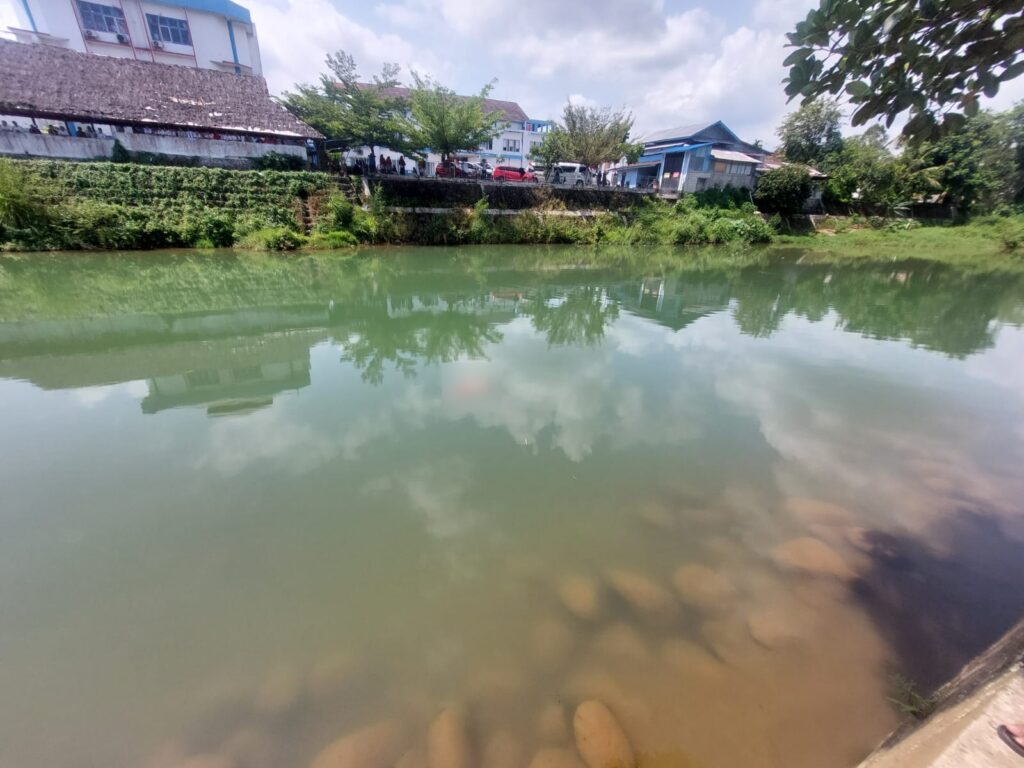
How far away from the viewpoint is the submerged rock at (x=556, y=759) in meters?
1.88

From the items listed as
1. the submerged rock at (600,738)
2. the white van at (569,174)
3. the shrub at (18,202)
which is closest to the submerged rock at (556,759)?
the submerged rock at (600,738)

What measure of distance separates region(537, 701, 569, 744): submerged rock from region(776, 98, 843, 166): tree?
35.2 meters

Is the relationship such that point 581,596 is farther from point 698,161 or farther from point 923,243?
point 923,243

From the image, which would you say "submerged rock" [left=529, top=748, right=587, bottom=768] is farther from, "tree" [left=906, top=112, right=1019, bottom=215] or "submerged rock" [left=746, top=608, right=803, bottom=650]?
"tree" [left=906, top=112, right=1019, bottom=215]

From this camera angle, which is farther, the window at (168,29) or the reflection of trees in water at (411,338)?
the window at (168,29)

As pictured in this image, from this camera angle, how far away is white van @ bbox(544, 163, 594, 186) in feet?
78.6

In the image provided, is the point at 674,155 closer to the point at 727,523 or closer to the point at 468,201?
the point at 468,201

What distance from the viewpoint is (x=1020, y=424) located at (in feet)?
15.8

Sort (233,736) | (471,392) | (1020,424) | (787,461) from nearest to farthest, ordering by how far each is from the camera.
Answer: (233,736) → (787,461) → (1020,424) → (471,392)

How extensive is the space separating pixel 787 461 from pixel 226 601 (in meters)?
4.50

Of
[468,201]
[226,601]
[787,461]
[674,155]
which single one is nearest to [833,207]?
[674,155]

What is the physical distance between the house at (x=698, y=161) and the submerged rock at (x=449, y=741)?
2700 centimetres

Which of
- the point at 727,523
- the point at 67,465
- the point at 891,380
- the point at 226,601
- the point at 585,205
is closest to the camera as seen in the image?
the point at 226,601

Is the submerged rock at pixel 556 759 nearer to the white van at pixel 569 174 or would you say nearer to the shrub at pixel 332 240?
the shrub at pixel 332 240
